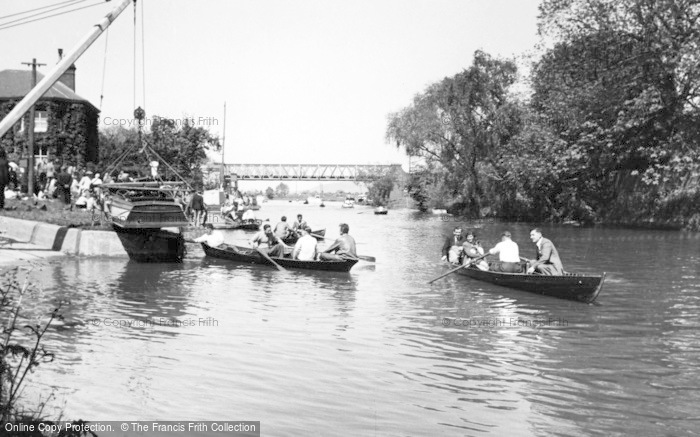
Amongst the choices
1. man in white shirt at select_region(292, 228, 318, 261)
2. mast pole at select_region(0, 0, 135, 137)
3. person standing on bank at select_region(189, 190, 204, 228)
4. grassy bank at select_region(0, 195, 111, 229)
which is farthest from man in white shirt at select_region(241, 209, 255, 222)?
mast pole at select_region(0, 0, 135, 137)

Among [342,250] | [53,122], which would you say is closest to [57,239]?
[342,250]

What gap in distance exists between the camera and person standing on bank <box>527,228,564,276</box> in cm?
1838

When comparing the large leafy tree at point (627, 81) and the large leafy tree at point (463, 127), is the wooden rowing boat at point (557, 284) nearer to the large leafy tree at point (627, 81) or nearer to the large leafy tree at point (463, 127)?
the large leafy tree at point (627, 81)

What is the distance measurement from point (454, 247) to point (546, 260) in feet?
18.0

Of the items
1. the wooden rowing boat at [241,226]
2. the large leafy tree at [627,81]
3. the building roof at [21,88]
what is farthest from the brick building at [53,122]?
the large leafy tree at [627,81]

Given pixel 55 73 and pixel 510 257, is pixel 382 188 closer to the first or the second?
pixel 510 257

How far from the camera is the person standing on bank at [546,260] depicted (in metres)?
18.4

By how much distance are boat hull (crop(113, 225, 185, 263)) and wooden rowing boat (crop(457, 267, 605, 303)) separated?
1096 cm

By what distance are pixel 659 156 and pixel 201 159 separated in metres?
45.2

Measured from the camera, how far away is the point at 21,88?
6397cm

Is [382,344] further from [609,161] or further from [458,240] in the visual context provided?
[609,161]

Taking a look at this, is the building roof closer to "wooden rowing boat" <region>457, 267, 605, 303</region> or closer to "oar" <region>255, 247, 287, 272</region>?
"oar" <region>255, 247, 287, 272</region>

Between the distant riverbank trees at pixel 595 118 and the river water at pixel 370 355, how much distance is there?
2605cm

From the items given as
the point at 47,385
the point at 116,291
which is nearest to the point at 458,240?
the point at 116,291
